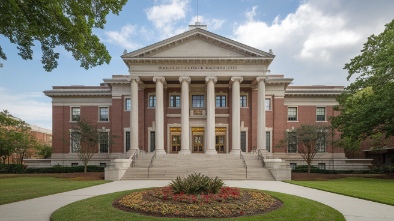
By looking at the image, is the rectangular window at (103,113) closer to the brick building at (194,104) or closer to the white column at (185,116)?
the brick building at (194,104)

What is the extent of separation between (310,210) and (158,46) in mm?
23951

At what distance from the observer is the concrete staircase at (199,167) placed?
21922mm

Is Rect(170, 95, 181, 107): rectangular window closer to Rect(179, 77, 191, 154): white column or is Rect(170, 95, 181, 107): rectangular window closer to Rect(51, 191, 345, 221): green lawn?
Rect(179, 77, 191, 154): white column

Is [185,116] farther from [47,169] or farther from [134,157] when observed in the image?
[47,169]

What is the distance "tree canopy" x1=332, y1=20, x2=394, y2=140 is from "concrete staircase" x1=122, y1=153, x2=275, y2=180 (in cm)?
799

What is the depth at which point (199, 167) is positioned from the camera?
24266 mm

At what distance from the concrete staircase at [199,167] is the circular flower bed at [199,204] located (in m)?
11.4

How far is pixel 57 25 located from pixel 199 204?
26.2 feet

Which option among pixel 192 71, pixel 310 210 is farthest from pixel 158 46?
pixel 310 210

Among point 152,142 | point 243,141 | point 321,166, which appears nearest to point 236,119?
point 243,141

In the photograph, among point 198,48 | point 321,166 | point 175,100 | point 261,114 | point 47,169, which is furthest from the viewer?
point 321,166

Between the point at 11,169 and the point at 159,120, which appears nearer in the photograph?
the point at 159,120

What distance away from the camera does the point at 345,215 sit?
8.73 metres

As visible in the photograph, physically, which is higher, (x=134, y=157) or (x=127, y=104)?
(x=127, y=104)
